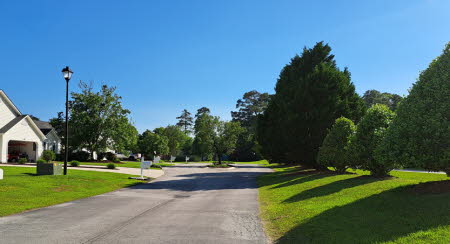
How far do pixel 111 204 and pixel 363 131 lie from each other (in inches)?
477

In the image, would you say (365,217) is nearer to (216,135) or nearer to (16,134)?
(16,134)

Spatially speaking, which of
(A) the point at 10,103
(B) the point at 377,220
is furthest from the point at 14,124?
(B) the point at 377,220

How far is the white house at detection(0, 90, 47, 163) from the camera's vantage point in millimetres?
34469

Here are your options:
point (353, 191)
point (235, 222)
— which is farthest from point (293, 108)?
point (235, 222)

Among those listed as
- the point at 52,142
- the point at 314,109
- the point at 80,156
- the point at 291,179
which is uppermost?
the point at 314,109

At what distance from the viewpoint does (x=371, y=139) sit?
15695 millimetres

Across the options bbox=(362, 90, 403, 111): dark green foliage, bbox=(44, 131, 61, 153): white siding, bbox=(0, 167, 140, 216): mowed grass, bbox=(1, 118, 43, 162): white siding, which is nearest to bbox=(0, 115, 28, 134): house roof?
bbox=(1, 118, 43, 162): white siding

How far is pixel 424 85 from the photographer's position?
10344mm

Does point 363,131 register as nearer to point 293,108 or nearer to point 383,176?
point 383,176

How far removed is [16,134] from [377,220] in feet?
129

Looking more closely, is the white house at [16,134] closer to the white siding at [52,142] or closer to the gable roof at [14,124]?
the gable roof at [14,124]

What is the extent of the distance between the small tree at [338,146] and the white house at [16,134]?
105ft

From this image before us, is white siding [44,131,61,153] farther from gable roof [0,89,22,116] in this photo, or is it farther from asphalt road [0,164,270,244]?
asphalt road [0,164,270,244]

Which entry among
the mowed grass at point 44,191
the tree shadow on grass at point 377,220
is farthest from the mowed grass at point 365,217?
the mowed grass at point 44,191
